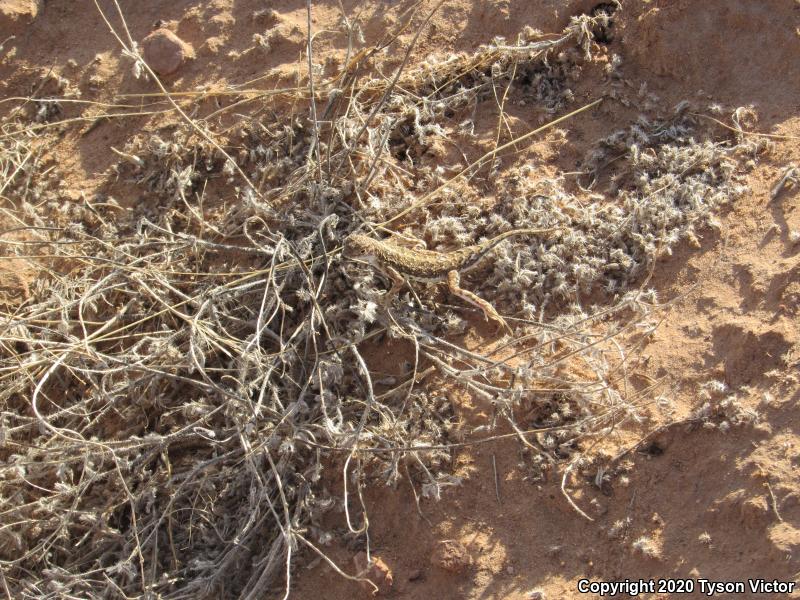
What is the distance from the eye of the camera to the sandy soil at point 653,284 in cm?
293

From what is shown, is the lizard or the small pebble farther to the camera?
the small pebble

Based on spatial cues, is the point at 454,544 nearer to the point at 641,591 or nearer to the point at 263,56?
the point at 641,591

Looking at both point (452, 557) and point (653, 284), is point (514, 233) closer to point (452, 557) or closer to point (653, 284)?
point (653, 284)

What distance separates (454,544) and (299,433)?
804 millimetres

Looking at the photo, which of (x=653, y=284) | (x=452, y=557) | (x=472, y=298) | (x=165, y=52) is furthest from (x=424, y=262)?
(x=165, y=52)

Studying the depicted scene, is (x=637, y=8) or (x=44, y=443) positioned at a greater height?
(x=637, y=8)

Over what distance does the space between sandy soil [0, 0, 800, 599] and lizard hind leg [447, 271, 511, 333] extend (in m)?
0.15

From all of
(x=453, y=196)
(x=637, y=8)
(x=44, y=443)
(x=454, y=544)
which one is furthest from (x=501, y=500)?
(x=637, y=8)

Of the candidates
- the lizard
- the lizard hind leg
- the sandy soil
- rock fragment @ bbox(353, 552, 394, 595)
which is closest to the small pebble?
the sandy soil

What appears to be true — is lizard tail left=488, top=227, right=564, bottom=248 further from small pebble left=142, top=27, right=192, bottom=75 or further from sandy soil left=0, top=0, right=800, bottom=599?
small pebble left=142, top=27, right=192, bottom=75

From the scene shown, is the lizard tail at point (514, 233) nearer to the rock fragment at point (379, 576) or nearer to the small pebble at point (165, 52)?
the rock fragment at point (379, 576)

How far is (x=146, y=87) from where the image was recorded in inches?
178

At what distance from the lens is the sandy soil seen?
2932 mm

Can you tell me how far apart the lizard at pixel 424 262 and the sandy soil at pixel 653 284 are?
0.27 m
